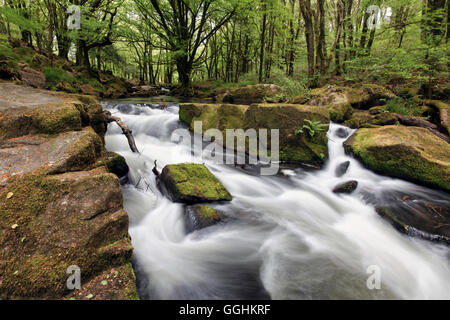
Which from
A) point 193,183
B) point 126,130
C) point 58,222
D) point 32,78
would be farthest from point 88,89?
point 58,222

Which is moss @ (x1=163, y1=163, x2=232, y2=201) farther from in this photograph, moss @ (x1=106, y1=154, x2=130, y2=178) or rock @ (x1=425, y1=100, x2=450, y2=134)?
rock @ (x1=425, y1=100, x2=450, y2=134)

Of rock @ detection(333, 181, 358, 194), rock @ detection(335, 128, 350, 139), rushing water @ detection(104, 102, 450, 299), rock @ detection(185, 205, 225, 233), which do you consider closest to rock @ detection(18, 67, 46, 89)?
rushing water @ detection(104, 102, 450, 299)

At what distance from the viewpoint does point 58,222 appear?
1.90m

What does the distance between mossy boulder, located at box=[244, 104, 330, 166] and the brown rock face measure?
170 inches

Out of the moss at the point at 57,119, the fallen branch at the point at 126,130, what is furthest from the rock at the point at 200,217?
the moss at the point at 57,119

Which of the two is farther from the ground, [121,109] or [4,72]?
[4,72]

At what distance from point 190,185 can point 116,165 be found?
1605 millimetres

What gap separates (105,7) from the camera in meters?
14.2

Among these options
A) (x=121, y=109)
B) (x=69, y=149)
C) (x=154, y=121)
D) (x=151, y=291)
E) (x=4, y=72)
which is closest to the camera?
(x=151, y=291)
